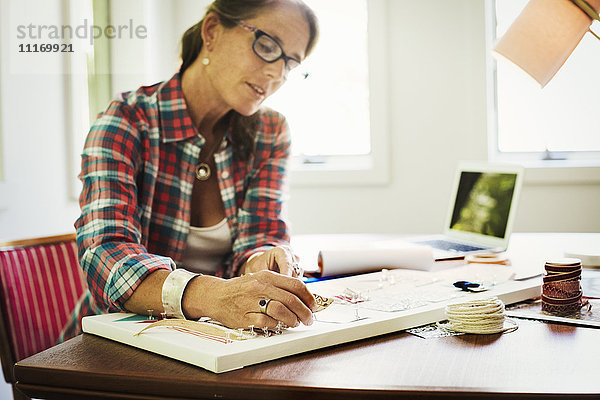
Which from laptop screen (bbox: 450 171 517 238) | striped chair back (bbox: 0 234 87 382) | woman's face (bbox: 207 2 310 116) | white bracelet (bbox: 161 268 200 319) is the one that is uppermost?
woman's face (bbox: 207 2 310 116)

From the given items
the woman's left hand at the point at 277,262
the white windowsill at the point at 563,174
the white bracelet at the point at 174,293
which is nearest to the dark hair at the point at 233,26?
the woman's left hand at the point at 277,262

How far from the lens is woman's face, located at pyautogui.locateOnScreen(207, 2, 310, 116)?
5.01ft

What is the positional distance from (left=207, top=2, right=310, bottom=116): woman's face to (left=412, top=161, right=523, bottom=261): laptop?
0.59 m

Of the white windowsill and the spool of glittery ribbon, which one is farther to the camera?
the white windowsill

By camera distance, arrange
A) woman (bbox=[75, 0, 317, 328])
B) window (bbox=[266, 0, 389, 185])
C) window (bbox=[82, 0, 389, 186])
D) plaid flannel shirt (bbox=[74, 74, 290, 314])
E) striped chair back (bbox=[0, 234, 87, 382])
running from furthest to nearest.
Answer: window (bbox=[266, 0, 389, 185]) → window (bbox=[82, 0, 389, 186]) → striped chair back (bbox=[0, 234, 87, 382]) → woman (bbox=[75, 0, 317, 328]) → plaid flannel shirt (bbox=[74, 74, 290, 314])

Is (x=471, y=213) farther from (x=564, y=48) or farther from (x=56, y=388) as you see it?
(x=56, y=388)

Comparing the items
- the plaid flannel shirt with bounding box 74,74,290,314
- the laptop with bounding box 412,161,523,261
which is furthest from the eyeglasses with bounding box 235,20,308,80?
the laptop with bounding box 412,161,523,261

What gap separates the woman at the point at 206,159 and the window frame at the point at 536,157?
157cm

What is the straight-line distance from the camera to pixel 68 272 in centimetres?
174

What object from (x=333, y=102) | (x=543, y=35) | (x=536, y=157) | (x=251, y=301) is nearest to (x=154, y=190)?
(x=251, y=301)

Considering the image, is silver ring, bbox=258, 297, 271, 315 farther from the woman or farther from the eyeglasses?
the eyeglasses

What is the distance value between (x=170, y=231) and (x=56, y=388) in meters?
0.70

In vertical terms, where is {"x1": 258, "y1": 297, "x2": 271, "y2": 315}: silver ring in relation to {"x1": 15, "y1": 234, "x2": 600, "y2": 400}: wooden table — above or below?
above

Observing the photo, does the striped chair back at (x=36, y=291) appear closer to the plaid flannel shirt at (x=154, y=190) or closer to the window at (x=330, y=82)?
the plaid flannel shirt at (x=154, y=190)
